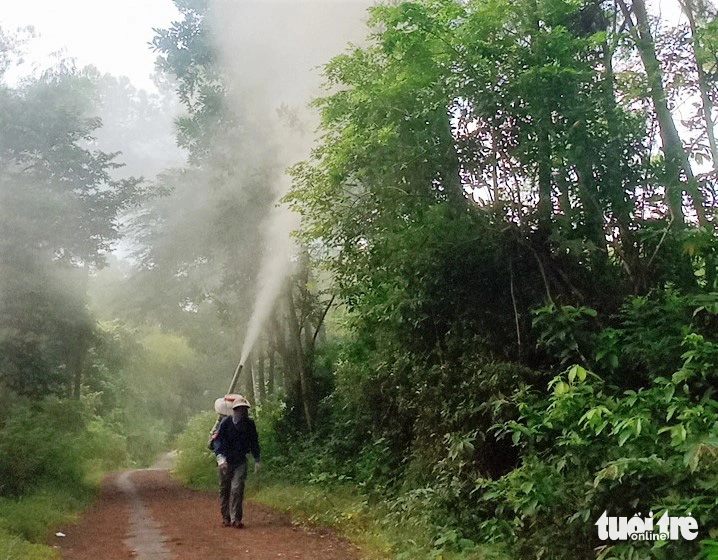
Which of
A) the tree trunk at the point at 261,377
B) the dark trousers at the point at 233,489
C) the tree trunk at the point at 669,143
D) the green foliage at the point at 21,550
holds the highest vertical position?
the tree trunk at the point at 669,143

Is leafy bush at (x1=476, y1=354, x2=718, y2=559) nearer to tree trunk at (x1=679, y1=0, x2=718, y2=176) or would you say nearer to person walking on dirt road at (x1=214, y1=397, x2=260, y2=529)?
person walking on dirt road at (x1=214, y1=397, x2=260, y2=529)

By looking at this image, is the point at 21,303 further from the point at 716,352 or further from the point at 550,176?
the point at 716,352

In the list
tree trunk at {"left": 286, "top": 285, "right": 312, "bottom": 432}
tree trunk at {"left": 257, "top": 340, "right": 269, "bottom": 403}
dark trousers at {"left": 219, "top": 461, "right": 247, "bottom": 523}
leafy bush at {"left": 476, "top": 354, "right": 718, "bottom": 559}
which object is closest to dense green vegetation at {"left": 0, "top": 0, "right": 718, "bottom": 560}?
leafy bush at {"left": 476, "top": 354, "right": 718, "bottom": 559}

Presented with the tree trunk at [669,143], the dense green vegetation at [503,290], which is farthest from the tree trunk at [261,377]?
the tree trunk at [669,143]

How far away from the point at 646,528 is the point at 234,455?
540 cm

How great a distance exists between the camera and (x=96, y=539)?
333 inches

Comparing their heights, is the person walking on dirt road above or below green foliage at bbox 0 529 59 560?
above

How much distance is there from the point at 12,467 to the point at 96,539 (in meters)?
3.80

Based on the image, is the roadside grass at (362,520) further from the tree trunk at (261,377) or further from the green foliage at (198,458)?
the tree trunk at (261,377)

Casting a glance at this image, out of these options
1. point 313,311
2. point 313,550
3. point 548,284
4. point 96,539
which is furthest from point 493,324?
point 313,311

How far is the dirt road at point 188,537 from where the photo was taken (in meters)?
7.02

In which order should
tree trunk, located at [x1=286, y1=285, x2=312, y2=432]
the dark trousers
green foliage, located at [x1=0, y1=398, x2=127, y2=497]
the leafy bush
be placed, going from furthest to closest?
1. tree trunk, located at [x1=286, y1=285, x2=312, y2=432]
2. green foliage, located at [x1=0, y1=398, x2=127, y2=497]
3. the dark trousers
4. the leafy bush

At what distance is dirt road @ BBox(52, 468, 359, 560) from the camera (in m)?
7.02

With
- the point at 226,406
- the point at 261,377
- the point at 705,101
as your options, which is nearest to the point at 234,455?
the point at 226,406
